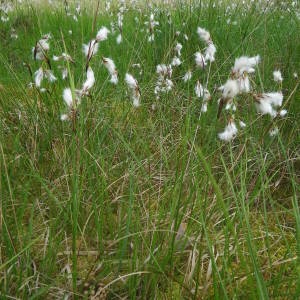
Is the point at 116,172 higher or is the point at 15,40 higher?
the point at 116,172

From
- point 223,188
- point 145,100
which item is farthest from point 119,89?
point 223,188

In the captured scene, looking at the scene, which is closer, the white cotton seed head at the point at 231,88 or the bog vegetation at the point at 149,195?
the white cotton seed head at the point at 231,88

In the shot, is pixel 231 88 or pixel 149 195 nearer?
pixel 231 88

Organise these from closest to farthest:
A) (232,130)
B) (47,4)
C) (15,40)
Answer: (232,130) → (15,40) → (47,4)

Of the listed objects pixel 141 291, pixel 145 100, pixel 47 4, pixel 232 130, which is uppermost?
pixel 232 130

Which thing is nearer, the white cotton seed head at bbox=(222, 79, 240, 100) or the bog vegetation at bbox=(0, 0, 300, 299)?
the white cotton seed head at bbox=(222, 79, 240, 100)

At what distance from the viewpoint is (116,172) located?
1.84m

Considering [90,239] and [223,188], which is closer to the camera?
[90,239]

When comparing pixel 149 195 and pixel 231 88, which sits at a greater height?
pixel 231 88

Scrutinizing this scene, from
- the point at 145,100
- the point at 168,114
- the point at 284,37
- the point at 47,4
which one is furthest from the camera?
the point at 47,4

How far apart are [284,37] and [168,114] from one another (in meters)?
1.38

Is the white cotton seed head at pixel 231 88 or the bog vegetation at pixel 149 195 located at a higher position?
the white cotton seed head at pixel 231 88

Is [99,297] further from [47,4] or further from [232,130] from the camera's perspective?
[47,4]

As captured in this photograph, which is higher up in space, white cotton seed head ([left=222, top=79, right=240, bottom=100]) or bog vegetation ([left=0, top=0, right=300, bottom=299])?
white cotton seed head ([left=222, top=79, right=240, bottom=100])
